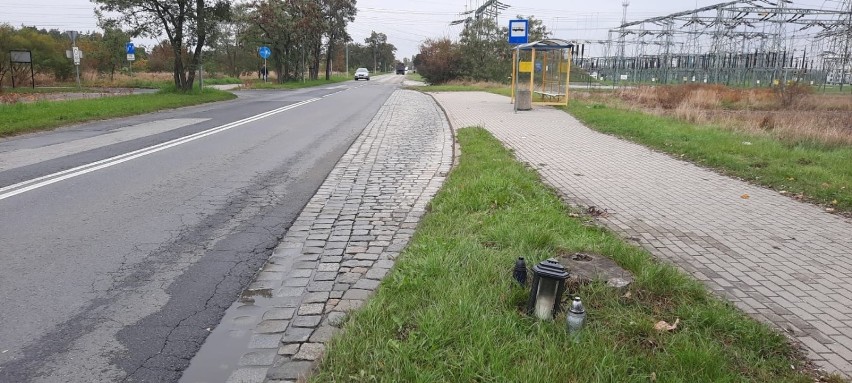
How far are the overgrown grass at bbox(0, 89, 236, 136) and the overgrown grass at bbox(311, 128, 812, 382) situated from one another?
13190 millimetres

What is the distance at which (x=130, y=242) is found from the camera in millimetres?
5430

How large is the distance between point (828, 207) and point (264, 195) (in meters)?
6.96

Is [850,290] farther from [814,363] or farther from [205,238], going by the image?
[205,238]

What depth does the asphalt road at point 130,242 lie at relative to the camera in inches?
136

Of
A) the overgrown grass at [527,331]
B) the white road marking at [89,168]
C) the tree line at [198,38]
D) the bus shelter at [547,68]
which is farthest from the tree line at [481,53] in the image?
the overgrown grass at [527,331]

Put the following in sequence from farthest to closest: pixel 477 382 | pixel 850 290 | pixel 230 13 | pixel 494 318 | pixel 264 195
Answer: pixel 230 13
pixel 264 195
pixel 850 290
pixel 494 318
pixel 477 382

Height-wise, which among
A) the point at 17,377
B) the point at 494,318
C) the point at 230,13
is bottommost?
the point at 17,377

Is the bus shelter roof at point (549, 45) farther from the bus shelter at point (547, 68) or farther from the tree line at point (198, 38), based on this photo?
the tree line at point (198, 38)

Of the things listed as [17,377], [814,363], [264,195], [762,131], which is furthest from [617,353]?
[762,131]

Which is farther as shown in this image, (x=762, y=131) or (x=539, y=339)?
(x=762, y=131)

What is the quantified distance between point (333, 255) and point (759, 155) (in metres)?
8.53

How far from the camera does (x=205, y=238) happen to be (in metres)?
5.64

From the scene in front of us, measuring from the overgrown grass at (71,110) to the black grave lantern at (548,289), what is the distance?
46.0 ft

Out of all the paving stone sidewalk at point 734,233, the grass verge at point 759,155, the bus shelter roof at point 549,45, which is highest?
the bus shelter roof at point 549,45
